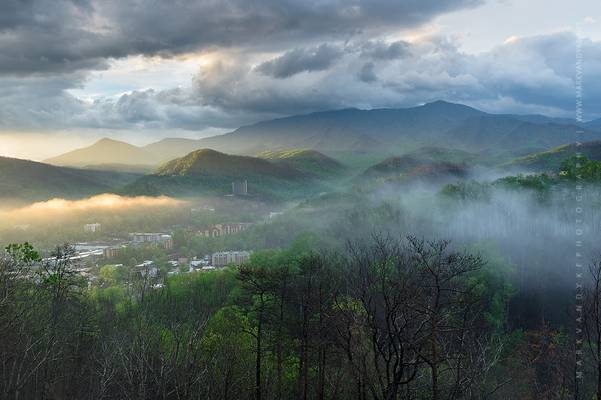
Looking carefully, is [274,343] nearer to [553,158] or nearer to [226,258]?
[226,258]

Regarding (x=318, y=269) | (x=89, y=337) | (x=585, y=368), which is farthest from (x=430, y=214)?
(x=89, y=337)

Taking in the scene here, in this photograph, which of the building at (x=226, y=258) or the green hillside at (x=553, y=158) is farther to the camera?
the green hillside at (x=553, y=158)

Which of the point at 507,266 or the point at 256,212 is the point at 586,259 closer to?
the point at 507,266

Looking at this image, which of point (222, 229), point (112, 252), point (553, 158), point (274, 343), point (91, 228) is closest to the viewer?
point (274, 343)

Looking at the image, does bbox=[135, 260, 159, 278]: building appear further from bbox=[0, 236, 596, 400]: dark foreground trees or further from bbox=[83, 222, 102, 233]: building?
bbox=[83, 222, 102, 233]: building

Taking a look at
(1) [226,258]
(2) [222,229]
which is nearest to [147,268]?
(1) [226,258]

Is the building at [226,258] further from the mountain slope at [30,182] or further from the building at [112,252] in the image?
the mountain slope at [30,182]

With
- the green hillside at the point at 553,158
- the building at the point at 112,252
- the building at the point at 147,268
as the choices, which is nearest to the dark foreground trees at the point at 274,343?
the building at the point at 147,268
